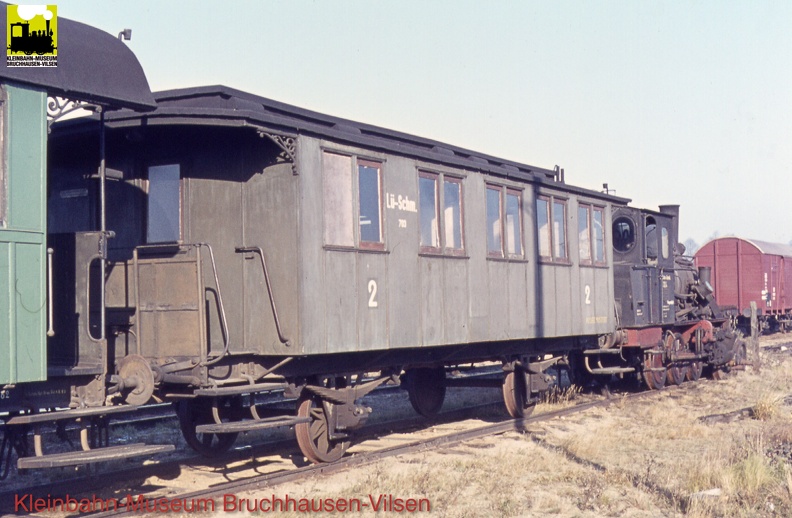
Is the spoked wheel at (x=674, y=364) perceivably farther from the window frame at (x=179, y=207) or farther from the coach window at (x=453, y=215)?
the window frame at (x=179, y=207)

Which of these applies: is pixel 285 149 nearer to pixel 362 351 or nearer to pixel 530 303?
pixel 362 351

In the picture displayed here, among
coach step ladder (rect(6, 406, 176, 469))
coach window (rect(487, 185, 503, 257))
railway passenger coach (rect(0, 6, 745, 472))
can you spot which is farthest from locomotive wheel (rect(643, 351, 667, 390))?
coach step ladder (rect(6, 406, 176, 469))

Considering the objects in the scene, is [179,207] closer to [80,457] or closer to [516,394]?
[80,457]

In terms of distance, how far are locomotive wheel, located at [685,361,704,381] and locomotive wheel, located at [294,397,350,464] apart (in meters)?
11.9

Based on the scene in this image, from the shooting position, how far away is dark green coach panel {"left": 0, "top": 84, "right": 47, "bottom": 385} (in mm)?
6410

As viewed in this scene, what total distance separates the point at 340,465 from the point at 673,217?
12024mm

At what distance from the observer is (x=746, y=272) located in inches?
1224

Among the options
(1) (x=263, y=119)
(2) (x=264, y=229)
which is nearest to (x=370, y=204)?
(2) (x=264, y=229)

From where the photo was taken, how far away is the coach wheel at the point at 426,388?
1352 cm

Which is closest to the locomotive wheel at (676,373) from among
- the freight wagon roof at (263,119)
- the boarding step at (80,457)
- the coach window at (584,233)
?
the coach window at (584,233)

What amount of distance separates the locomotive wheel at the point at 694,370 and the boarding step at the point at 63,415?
1496 cm

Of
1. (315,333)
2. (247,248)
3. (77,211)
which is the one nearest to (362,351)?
(315,333)

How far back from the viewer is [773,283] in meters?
32.4

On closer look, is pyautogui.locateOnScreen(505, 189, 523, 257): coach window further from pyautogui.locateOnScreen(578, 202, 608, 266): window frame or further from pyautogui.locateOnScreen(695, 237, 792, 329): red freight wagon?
pyautogui.locateOnScreen(695, 237, 792, 329): red freight wagon
